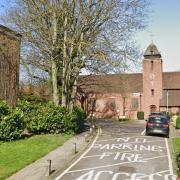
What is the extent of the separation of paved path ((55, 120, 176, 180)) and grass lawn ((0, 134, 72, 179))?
209 cm

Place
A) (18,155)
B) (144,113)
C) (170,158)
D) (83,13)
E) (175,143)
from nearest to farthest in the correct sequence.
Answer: (18,155)
(170,158)
(175,143)
(83,13)
(144,113)

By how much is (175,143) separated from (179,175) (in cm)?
1350

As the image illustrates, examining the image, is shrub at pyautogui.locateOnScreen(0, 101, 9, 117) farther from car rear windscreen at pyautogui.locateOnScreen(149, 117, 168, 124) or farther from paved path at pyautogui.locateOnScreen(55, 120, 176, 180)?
car rear windscreen at pyautogui.locateOnScreen(149, 117, 168, 124)

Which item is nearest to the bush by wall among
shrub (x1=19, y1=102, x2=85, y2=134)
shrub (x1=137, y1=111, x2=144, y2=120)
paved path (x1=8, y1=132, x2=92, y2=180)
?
shrub (x1=19, y1=102, x2=85, y2=134)

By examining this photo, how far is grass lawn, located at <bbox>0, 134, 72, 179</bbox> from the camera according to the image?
1764 centimetres

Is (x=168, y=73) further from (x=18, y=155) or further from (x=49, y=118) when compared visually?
(x=18, y=155)

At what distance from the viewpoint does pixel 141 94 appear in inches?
2685

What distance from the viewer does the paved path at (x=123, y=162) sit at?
1716cm

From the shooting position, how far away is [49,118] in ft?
99.4

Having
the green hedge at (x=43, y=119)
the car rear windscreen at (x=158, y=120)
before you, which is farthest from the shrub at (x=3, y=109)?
Result: the car rear windscreen at (x=158, y=120)

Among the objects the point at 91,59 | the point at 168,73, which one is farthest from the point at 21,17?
the point at 168,73

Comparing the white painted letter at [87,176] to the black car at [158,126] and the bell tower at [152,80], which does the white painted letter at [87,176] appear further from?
the bell tower at [152,80]

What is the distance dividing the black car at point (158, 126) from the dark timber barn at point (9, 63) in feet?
37.4

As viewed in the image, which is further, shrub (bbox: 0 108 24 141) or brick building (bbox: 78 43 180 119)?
brick building (bbox: 78 43 180 119)
